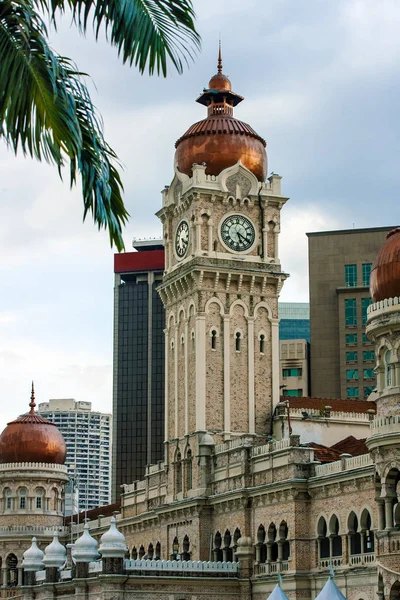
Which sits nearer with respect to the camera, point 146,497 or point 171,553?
point 171,553

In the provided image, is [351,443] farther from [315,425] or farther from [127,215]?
[127,215]

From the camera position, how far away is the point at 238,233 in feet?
237

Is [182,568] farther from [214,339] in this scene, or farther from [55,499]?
[55,499]

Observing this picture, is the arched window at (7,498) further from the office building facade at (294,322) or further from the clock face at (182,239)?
the office building facade at (294,322)

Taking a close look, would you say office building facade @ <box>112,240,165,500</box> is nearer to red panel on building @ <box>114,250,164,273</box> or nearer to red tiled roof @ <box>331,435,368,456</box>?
red panel on building @ <box>114,250,164,273</box>

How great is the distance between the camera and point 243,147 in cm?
7275

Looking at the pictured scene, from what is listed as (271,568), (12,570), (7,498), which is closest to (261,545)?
(271,568)

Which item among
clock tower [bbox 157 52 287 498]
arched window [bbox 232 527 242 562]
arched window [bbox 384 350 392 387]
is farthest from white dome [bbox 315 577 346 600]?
clock tower [bbox 157 52 287 498]

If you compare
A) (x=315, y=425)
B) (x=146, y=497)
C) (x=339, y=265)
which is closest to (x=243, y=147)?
(x=315, y=425)

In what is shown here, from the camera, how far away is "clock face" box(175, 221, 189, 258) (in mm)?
72375

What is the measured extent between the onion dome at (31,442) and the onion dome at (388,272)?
47776 mm

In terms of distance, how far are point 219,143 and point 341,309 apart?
54.1 metres

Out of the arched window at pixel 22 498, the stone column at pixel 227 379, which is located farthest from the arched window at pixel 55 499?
the stone column at pixel 227 379

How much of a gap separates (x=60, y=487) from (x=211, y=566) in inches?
1317
